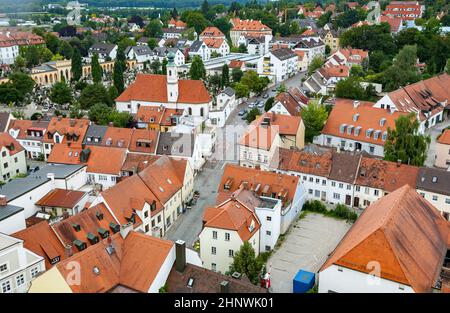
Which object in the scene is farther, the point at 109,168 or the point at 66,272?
the point at 109,168

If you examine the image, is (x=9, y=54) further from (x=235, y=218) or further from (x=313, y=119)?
(x=235, y=218)

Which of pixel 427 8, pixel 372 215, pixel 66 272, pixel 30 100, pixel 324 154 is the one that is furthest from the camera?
pixel 427 8

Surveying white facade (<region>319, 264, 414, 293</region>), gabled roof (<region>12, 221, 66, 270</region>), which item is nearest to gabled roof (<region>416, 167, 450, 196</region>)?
white facade (<region>319, 264, 414, 293</region>)

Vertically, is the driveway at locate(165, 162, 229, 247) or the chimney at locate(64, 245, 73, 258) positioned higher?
the chimney at locate(64, 245, 73, 258)

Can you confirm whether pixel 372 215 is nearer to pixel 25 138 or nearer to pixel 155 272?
pixel 155 272

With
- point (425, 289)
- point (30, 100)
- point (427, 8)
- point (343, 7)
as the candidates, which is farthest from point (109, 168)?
point (343, 7)

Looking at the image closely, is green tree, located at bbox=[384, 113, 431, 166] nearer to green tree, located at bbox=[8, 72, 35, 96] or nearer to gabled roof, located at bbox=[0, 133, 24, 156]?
gabled roof, located at bbox=[0, 133, 24, 156]

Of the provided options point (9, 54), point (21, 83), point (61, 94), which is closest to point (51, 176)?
point (61, 94)
